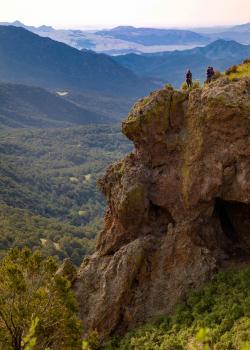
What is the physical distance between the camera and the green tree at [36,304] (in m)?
25.3

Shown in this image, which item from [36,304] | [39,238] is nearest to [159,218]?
[36,304]

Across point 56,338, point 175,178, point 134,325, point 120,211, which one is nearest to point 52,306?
point 56,338

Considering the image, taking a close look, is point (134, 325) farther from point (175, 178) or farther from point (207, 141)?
point (207, 141)

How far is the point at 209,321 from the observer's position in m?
24.7

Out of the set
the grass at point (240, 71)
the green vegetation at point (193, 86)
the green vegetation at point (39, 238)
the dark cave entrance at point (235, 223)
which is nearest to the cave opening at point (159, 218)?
the dark cave entrance at point (235, 223)

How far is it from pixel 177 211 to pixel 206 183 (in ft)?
8.53

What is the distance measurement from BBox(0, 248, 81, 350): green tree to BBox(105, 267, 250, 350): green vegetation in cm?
312

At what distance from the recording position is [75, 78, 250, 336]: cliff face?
28078mm

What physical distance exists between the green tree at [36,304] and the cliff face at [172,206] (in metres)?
3.66

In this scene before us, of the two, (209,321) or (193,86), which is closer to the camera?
(209,321)

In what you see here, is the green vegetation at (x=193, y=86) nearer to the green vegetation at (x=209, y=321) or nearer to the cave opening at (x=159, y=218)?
the cave opening at (x=159, y=218)

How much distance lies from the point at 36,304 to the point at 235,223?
41.7 feet

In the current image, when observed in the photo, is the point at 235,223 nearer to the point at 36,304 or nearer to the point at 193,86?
the point at 193,86

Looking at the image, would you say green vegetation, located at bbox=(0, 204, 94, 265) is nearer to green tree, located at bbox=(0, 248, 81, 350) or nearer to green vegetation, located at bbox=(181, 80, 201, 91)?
green vegetation, located at bbox=(181, 80, 201, 91)
